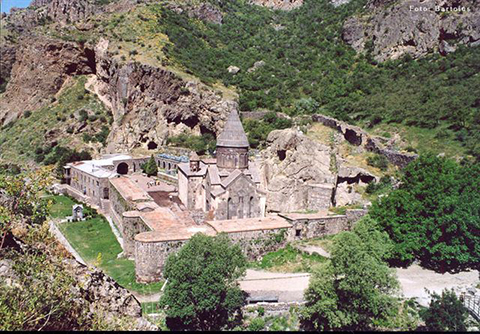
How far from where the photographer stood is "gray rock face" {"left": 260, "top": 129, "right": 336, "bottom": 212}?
25.5m

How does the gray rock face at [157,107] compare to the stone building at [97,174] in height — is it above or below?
above

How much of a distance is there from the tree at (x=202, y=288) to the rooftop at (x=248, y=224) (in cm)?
414

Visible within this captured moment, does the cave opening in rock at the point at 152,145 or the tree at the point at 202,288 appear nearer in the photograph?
the tree at the point at 202,288

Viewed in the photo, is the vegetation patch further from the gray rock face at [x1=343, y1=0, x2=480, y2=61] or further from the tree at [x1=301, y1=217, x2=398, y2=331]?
the gray rock face at [x1=343, y1=0, x2=480, y2=61]

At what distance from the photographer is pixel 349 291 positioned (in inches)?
537

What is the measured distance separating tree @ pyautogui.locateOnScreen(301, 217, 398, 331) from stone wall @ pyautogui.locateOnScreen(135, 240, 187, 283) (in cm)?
699

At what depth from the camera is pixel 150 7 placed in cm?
5962

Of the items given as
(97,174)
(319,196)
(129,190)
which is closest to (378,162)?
(319,196)

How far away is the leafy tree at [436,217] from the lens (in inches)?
699

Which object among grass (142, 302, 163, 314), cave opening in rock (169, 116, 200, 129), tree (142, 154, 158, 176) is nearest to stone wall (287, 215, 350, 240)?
grass (142, 302, 163, 314)

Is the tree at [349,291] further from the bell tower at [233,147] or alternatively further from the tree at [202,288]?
the bell tower at [233,147]

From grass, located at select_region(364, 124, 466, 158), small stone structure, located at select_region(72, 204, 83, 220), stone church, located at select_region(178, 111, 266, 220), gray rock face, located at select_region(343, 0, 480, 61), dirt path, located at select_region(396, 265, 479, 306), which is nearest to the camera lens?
dirt path, located at select_region(396, 265, 479, 306)

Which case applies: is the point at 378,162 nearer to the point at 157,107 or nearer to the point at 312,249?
the point at 312,249

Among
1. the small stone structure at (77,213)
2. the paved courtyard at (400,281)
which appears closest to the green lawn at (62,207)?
the small stone structure at (77,213)
